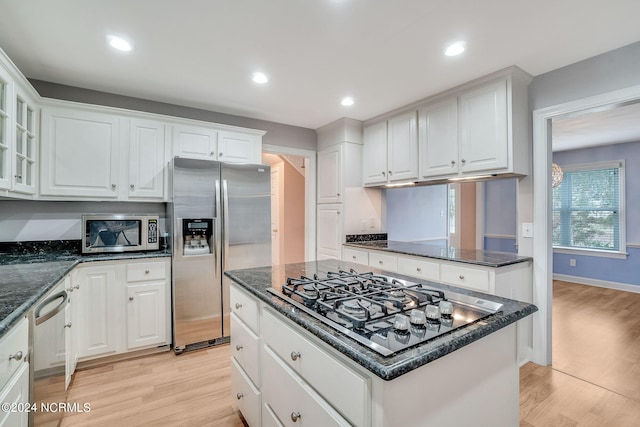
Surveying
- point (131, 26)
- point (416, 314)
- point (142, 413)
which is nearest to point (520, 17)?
point (416, 314)

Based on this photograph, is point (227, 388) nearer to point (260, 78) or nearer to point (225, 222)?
point (225, 222)

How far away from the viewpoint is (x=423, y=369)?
88 centimetres

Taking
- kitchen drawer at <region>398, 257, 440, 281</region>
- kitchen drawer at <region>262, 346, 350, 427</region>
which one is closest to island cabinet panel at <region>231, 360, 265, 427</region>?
kitchen drawer at <region>262, 346, 350, 427</region>

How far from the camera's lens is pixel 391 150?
3422mm

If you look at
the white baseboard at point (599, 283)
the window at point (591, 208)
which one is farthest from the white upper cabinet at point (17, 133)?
the white baseboard at point (599, 283)

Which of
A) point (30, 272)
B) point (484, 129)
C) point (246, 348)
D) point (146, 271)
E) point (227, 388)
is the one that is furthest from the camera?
point (146, 271)

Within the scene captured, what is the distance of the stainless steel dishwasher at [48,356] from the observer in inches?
53.2

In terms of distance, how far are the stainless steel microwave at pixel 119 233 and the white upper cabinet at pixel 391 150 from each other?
2.42 metres

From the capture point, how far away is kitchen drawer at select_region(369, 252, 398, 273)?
298 centimetres

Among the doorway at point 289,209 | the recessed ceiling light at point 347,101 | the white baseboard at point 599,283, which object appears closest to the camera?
the recessed ceiling light at point 347,101

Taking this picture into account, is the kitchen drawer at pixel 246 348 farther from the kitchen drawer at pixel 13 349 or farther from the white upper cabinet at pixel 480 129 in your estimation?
the white upper cabinet at pixel 480 129

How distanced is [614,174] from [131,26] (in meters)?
6.85

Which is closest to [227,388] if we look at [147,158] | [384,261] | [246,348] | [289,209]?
[246,348]

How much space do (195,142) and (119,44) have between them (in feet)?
3.66
